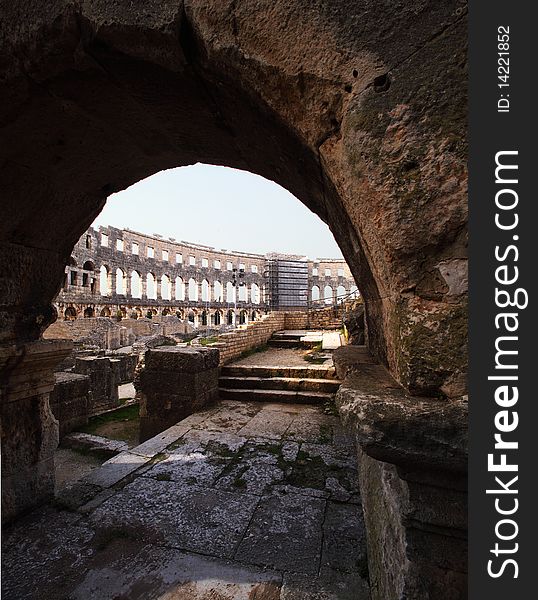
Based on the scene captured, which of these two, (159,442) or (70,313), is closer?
(159,442)

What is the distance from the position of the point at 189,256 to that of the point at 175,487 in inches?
1424

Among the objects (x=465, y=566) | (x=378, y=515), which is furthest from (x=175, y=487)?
(x=465, y=566)

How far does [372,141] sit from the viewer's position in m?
0.85

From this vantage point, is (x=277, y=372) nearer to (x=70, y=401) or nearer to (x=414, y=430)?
(x=70, y=401)

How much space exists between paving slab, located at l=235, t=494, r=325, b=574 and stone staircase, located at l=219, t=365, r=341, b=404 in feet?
8.86

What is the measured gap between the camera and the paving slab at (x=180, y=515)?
1.92 meters

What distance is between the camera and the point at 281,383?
5.36 metres

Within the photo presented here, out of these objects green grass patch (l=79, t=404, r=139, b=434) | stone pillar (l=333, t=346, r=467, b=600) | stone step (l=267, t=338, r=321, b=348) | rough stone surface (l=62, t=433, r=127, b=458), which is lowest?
green grass patch (l=79, t=404, r=139, b=434)

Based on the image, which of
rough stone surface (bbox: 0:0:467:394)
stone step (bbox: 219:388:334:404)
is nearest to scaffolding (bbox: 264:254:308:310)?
stone step (bbox: 219:388:334:404)

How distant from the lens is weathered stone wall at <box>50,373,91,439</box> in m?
4.64

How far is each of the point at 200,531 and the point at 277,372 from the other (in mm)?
3766

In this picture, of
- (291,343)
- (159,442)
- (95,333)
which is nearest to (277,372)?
(159,442)

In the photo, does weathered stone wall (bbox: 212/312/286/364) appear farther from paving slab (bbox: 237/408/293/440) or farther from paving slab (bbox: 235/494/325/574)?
paving slab (bbox: 235/494/325/574)

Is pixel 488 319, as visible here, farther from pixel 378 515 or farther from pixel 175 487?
pixel 175 487
